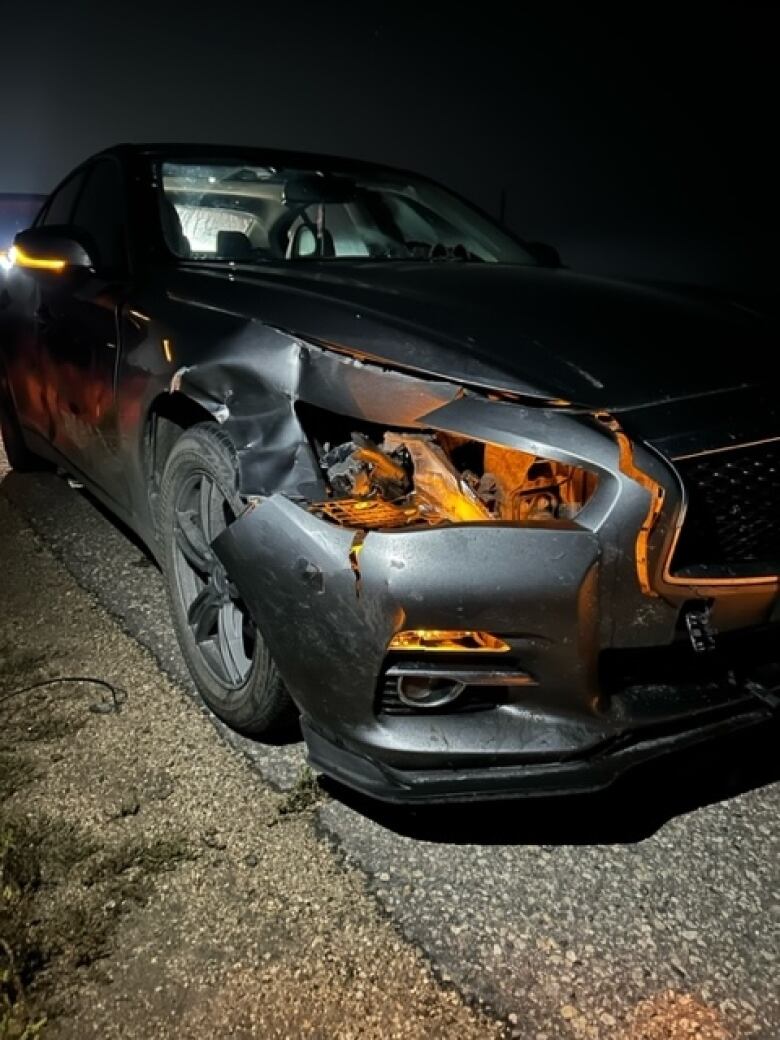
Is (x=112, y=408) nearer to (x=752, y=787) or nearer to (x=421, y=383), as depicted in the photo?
(x=421, y=383)

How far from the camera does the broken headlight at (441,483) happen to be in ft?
5.97

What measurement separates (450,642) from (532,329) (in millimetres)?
782

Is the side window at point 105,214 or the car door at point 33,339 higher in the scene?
the side window at point 105,214

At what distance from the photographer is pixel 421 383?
186 cm

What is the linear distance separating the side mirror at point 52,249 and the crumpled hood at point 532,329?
68 centimetres

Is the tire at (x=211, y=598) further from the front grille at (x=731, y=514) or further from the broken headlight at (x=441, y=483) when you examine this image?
the front grille at (x=731, y=514)

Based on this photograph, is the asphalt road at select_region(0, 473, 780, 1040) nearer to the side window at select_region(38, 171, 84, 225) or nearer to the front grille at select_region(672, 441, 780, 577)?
the front grille at select_region(672, 441, 780, 577)

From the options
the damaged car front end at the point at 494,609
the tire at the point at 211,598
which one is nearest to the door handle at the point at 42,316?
the tire at the point at 211,598

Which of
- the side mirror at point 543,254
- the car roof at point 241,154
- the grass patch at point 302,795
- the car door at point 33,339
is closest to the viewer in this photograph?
the grass patch at point 302,795

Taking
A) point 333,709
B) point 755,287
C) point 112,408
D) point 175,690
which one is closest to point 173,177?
point 112,408

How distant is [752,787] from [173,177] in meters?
2.73

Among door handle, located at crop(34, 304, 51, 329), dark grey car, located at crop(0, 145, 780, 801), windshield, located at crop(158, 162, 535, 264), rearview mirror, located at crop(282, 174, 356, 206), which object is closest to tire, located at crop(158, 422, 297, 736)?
dark grey car, located at crop(0, 145, 780, 801)

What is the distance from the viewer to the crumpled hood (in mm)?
1854

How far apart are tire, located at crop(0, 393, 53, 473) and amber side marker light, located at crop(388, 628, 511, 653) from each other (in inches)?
129
